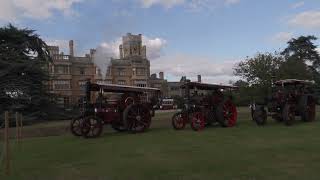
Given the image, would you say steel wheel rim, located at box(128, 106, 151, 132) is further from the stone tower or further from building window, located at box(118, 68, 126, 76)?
the stone tower

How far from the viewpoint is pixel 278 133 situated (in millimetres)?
17516

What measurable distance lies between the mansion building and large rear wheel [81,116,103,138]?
63.5m

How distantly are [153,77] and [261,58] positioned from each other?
77477 millimetres

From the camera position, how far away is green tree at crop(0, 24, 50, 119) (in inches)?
1469

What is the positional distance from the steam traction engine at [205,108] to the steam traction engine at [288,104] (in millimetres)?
1286

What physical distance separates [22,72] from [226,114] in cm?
2170

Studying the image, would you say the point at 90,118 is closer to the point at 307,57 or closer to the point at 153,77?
the point at 307,57

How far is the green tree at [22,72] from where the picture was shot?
1469 inches

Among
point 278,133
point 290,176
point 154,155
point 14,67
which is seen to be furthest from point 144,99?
point 14,67

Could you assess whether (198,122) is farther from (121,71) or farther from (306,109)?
(121,71)

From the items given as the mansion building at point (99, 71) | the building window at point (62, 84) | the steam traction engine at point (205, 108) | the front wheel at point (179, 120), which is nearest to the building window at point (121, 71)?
the mansion building at point (99, 71)

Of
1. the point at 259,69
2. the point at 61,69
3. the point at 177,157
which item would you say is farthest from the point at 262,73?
the point at 61,69

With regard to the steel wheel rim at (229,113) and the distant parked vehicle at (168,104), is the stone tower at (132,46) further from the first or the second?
the steel wheel rim at (229,113)

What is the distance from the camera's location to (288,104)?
72.9 ft
